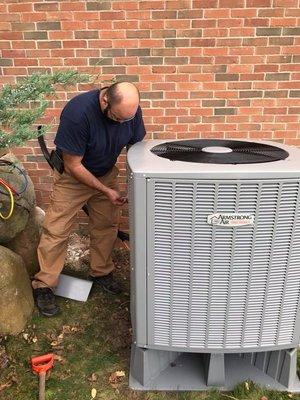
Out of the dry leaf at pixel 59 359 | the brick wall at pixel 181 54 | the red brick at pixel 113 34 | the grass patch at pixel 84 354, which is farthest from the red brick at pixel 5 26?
the dry leaf at pixel 59 359

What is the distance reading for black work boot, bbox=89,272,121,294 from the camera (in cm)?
333

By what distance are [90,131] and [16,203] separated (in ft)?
3.03

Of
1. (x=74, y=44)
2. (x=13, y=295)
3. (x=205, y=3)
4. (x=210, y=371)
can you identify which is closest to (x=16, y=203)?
(x=13, y=295)

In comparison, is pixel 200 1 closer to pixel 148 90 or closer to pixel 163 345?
pixel 148 90

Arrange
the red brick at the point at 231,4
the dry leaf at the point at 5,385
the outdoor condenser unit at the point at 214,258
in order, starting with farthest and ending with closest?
1. the red brick at the point at 231,4
2. the dry leaf at the point at 5,385
3. the outdoor condenser unit at the point at 214,258

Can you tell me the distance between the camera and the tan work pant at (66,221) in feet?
9.78

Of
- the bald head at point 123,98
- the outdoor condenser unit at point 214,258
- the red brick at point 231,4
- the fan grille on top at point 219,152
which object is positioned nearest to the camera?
the outdoor condenser unit at point 214,258

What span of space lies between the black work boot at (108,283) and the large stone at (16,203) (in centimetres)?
76

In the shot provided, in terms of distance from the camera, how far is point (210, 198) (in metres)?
1.94

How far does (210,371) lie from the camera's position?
8.03 ft

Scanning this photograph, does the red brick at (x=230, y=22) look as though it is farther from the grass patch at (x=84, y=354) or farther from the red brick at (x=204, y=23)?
the grass patch at (x=84, y=354)

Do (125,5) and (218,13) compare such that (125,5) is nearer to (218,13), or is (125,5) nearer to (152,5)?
(152,5)

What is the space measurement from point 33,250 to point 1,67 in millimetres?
1570

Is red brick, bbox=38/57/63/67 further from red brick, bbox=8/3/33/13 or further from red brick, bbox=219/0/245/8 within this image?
red brick, bbox=219/0/245/8
